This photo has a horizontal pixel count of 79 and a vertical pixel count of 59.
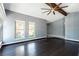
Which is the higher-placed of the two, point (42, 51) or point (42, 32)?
point (42, 32)

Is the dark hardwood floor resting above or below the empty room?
below

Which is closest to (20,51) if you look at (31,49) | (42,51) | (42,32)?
(31,49)

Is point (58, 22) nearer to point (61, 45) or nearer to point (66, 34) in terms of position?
point (66, 34)

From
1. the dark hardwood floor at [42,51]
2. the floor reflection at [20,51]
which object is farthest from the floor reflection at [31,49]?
the floor reflection at [20,51]

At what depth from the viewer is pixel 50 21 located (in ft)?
7.41

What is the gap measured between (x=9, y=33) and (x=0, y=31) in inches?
11.8

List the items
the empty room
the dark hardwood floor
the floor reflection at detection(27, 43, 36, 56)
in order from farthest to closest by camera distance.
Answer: the floor reflection at detection(27, 43, 36, 56) < the dark hardwood floor < the empty room

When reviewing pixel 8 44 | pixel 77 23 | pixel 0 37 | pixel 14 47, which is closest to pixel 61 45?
pixel 77 23

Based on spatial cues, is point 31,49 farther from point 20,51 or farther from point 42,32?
point 42,32

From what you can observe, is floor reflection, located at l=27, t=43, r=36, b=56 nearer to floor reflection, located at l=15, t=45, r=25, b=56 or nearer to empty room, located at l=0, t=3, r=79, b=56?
empty room, located at l=0, t=3, r=79, b=56

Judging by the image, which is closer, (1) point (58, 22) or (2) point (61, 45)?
(1) point (58, 22)

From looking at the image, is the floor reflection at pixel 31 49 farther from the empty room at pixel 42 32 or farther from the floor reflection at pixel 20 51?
the floor reflection at pixel 20 51

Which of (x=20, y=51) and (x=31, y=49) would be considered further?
(x=31, y=49)

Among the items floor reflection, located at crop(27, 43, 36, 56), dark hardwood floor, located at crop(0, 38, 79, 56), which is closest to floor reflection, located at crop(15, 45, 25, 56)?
dark hardwood floor, located at crop(0, 38, 79, 56)
